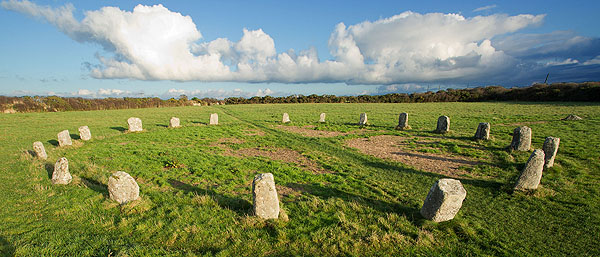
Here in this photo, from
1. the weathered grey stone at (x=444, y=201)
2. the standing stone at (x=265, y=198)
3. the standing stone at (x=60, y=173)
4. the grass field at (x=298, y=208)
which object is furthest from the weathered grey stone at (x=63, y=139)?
the weathered grey stone at (x=444, y=201)

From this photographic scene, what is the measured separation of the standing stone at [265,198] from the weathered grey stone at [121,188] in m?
4.05

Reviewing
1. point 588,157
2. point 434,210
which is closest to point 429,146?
point 588,157

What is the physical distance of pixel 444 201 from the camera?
19.5ft

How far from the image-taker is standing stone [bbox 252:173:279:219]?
244 inches

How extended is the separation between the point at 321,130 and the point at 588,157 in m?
15.2

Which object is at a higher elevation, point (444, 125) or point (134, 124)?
point (134, 124)

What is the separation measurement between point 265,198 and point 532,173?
876 centimetres

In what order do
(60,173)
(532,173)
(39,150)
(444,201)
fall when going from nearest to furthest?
1. (444,201)
2. (532,173)
3. (60,173)
4. (39,150)

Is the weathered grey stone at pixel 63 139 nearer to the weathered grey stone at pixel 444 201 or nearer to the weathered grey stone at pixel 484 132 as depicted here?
the weathered grey stone at pixel 444 201

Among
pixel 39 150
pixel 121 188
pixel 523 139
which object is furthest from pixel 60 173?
pixel 523 139

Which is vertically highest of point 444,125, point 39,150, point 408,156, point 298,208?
point 444,125

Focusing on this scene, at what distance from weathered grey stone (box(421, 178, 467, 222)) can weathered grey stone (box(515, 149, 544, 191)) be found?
11.9 feet

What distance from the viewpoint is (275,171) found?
1036cm

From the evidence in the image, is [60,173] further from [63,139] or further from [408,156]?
[408,156]
